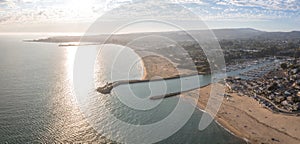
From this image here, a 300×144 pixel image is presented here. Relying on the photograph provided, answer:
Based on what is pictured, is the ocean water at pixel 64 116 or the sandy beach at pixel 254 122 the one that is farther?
the sandy beach at pixel 254 122

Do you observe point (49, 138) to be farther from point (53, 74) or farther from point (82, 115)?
point (53, 74)

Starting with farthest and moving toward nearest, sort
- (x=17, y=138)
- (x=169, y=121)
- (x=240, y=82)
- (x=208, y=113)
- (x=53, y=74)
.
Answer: (x=53, y=74), (x=240, y=82), (x=208, y=113), (x=169, y=121), (x=17, y=138)

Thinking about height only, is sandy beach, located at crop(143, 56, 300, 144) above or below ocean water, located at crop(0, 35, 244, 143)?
below

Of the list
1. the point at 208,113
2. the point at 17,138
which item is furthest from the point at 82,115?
the point at 208,113

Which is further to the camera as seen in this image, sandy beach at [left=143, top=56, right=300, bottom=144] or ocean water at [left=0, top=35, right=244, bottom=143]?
sandy beach at [left=143, top=56, right=300, bottom=144]

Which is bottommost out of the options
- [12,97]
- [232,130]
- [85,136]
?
[232,130]

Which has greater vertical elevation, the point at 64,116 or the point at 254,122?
the point at 64,116

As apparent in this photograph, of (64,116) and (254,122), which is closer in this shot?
(64,116)

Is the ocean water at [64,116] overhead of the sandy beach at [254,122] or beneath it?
overhead
